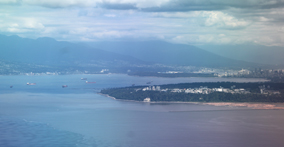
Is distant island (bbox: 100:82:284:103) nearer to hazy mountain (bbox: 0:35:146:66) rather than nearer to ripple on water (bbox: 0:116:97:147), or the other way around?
ripple on water (bbox: 0:116:97:147)

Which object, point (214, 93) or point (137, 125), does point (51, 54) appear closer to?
point (214, 93)

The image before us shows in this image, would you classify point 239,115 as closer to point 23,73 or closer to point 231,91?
point 231,91

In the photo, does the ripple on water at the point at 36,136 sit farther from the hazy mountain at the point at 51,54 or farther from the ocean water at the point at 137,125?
the hazy mountain at the point at 51,54

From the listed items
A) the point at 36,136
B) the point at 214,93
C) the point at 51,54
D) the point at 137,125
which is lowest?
the point at 36,136

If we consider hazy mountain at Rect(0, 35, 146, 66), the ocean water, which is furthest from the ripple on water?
hazy mountain at Rect(0, 35, 146, 66)

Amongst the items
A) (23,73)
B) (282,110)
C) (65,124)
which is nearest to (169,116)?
(65,124)

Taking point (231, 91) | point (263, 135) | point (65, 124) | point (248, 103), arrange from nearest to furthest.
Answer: point (263, 135) → point (65, 124) → point (248, 103) → point (231, 91)

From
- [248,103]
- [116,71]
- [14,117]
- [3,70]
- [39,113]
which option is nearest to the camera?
[14,117]

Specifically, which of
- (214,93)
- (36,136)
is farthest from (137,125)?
(214,93)
